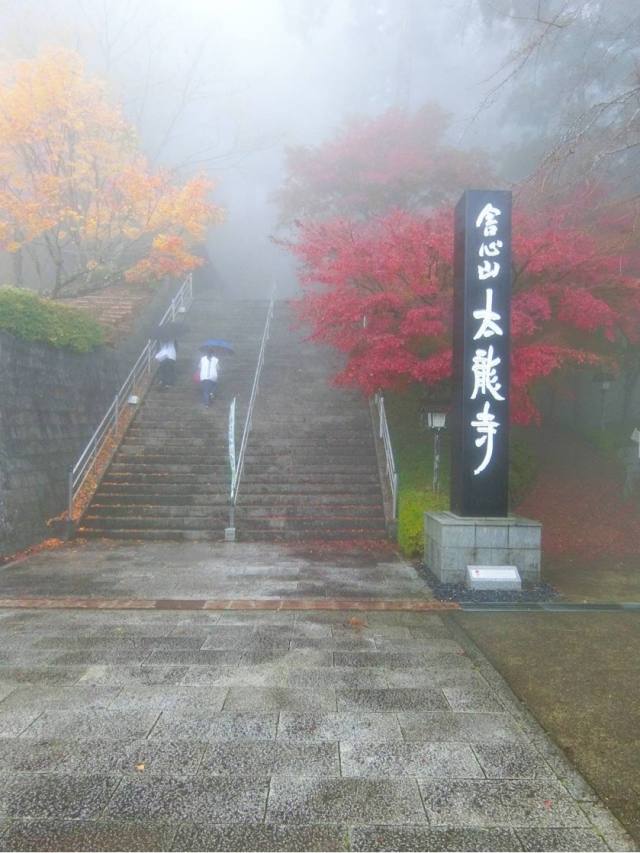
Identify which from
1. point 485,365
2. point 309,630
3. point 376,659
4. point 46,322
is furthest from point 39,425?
point 376,659

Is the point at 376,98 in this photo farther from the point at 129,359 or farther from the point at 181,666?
the point at 181,666

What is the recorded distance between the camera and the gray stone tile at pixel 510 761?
10.7ft

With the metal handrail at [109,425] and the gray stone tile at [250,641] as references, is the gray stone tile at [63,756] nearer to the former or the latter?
the gray stone tile at [250,641]

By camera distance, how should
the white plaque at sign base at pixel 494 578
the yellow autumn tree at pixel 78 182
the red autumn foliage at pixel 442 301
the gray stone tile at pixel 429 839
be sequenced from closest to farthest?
1. the gray stone tile at pixel 429 839
2. the white plaque at sign base at pixel 494 578
3. the red autumn foliage at pixel 442 301
4. the yellow autumn tree at pixel 78 182

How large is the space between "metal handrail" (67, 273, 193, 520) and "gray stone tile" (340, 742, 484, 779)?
8.01 meters

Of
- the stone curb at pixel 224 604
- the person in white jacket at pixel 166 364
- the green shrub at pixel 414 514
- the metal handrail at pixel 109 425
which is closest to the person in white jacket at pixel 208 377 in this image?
the person in white jacket at pixel 166 364

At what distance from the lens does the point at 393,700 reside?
4.17m

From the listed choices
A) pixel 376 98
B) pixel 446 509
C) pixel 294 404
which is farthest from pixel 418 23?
pixel 446 509

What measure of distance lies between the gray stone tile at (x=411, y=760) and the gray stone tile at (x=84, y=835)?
1077 millimetres

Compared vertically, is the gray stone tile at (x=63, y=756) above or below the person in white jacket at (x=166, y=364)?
below

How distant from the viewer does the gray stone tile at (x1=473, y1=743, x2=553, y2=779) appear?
3.25 metres

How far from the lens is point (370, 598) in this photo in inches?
266

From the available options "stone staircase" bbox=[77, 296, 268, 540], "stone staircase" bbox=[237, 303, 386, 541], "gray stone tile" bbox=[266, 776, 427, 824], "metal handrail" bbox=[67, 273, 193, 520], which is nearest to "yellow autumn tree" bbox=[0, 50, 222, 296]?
"metal handrail" bbox=[67, 273, 193, 520]

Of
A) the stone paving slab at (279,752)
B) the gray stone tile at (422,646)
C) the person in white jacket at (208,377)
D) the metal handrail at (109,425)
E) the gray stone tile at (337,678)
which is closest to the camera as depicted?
the stone paving slab at (279,752)
